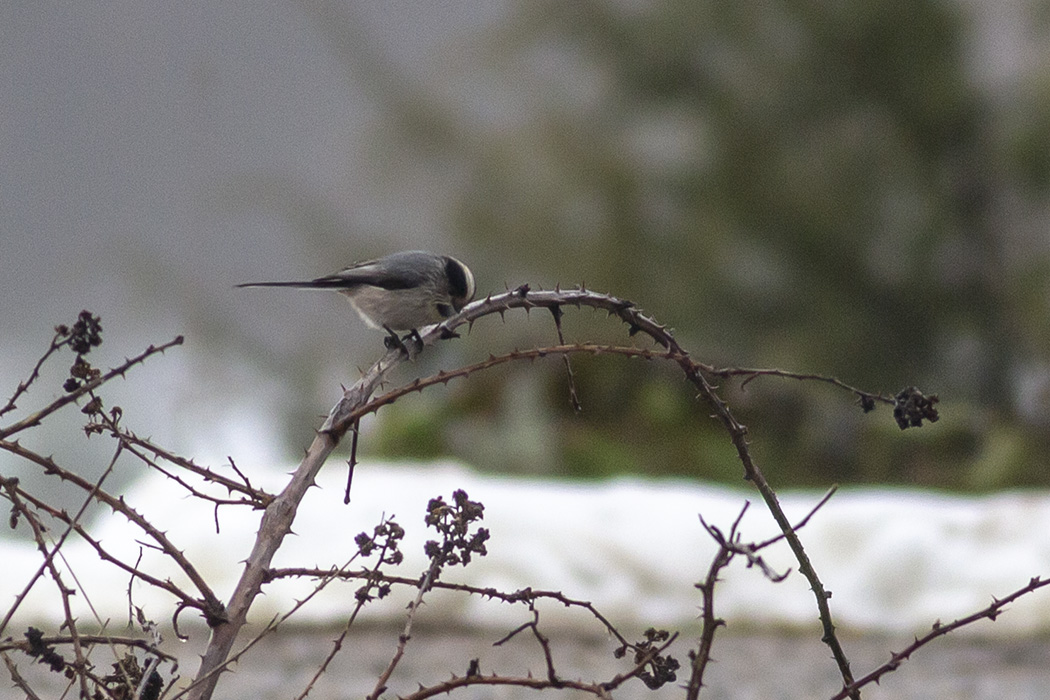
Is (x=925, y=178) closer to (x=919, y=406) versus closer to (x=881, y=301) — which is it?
(x=881, y=301)

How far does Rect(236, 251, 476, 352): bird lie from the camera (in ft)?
6.72

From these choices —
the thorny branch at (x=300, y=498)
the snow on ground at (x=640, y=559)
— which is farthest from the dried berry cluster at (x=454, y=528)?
the snow on ground at (x=640, y=559)

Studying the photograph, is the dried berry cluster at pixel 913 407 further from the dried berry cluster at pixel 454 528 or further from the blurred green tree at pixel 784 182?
Answer: the blurred green tree at pixel 784 182

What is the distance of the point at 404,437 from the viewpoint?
21.1 ft

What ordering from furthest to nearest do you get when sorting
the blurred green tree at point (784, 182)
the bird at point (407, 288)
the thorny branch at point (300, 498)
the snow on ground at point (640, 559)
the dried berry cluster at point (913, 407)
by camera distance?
the blurred green tree at point (784, 182) < the snow on ground at point (640, 559) < the bird at point (407, 288) < the dried berry cluster at point (913, 407) < the thorny branch at point (300, 498)

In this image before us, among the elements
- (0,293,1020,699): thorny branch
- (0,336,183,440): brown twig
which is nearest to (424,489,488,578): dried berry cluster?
(0,293,1020,699): thorny branch

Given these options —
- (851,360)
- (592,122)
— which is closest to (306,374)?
(592,122)

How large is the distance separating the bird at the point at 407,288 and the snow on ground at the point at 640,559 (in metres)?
1.75

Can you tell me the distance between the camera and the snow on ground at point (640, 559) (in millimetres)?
3801

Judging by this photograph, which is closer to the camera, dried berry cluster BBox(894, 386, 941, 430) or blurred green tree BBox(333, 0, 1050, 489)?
dried berry cluster BBox(894, 386, 941, 430)

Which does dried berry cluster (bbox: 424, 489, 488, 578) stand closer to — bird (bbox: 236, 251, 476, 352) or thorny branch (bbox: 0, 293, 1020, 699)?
thorny branch (bbox: 0, 293, 1020, 699)

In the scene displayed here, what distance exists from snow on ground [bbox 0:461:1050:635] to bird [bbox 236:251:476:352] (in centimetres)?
175

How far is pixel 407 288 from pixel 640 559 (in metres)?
2.16

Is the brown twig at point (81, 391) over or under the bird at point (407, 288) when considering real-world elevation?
under
